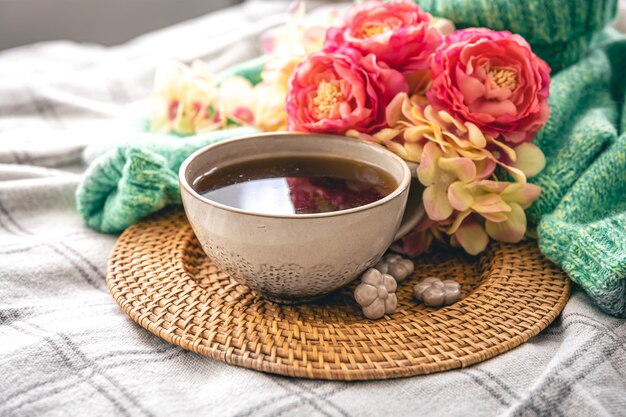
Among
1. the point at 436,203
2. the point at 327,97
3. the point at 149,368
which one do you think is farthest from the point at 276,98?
the point at 149,368

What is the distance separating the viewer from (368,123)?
0.60 m

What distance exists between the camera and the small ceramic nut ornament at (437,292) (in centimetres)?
55

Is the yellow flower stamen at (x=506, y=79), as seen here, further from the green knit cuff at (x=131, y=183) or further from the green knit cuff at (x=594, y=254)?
the green knit cuff at (x=131, y=183)

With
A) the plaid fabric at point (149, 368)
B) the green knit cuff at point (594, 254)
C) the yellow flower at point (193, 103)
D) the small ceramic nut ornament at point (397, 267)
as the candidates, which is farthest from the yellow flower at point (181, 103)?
the green knit cuff at point (594, 254)

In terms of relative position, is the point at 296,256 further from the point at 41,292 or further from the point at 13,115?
the point at 13,115

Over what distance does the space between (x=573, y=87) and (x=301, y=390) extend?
439mm

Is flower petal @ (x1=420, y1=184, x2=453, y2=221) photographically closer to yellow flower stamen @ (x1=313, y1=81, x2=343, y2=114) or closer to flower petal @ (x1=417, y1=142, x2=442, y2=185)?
flower petal @ (x1=417, y1=142, x2=442, y2=185)

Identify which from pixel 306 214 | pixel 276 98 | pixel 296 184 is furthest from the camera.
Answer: pixel 276 98

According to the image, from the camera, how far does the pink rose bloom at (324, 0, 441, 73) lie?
59 centimetres

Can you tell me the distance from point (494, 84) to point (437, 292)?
0.18 m

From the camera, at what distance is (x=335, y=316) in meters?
0.54

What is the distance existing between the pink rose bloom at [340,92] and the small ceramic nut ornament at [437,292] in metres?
0.15

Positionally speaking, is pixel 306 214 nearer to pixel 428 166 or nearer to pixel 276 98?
pixel 428 166

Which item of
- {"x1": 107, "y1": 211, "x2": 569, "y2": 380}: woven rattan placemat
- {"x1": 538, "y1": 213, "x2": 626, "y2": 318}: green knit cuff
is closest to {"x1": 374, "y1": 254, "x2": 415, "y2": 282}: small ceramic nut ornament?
{"x1": 107, "y1": 211, "x2": 569, "y2": 380}: woven rattan placemat
